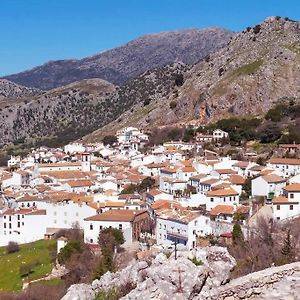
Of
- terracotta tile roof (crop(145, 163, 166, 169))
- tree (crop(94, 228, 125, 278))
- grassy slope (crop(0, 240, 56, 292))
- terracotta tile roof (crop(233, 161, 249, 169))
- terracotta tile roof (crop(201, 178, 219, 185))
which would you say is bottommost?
grassy slope (crop(0, 240, 56, 292))

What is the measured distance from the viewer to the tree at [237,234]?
2510 centimetres

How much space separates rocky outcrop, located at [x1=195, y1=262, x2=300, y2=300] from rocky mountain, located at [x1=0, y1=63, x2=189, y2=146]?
94.9 metres

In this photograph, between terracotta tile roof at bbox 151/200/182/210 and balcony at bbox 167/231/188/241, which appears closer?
balcony at bbox 167/231/188/241

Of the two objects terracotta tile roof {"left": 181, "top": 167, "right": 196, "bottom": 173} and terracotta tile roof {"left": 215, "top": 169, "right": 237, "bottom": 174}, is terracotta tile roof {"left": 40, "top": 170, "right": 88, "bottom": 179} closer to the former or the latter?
terracotta tile roof {"left": 181, "top": 167, "right": 196, "bottom": 173}

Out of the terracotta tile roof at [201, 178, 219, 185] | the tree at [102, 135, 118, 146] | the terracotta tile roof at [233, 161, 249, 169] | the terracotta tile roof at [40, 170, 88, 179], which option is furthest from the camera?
the tree at [102, 135, 118, 146]

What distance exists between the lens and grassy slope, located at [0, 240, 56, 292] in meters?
27.9

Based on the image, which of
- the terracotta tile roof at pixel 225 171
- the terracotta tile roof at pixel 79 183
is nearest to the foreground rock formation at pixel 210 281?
the terracotta tile roof at pixel 225 171

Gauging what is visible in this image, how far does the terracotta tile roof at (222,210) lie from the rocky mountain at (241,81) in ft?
118

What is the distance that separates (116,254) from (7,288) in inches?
223

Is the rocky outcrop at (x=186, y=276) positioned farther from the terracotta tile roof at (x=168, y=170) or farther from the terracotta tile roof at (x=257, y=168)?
the terracotta tile roof at (x=168, y=170)

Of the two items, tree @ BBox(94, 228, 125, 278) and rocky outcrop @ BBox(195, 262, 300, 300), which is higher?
rocky outcrop @ BBox(195, 262, 300, 300)

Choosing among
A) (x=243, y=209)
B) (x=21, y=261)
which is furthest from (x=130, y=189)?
(x=243, y=209)

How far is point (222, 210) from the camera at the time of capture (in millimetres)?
30078

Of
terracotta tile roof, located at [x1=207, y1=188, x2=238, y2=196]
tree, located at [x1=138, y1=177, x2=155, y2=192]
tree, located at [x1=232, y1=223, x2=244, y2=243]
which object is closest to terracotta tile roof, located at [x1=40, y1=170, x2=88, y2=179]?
tree, located at [x1=138, y1=177, x2=155, y2=192]
